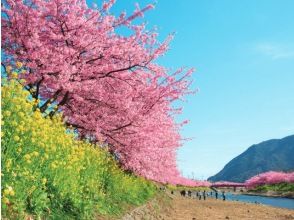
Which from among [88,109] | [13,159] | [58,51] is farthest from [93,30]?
[13,159]

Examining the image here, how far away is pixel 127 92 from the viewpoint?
13633 millimetres

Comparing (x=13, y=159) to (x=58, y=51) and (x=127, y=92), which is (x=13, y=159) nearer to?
(x=58, y=51)

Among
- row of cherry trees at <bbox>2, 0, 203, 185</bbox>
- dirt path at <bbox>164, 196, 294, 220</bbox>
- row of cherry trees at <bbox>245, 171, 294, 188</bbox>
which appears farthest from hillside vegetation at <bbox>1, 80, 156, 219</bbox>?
row of cherry trees at <bbox>245, 171, 294, 188</bbox>

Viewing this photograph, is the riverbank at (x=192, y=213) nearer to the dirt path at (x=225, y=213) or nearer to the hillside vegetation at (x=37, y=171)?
the dirt path at (x=225, y=213)

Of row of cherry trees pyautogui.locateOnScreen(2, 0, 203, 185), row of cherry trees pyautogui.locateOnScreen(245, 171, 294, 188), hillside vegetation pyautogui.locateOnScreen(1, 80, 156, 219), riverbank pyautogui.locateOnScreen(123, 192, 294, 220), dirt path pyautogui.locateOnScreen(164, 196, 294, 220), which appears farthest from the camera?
row of cherry trees pyautogui.locateOnScreen(245, 171, 294, 188)

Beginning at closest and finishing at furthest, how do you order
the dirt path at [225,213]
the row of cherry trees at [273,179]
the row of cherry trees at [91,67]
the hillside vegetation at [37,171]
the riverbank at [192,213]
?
1. the hillside vegetation at [37,171]
2. the row of cherry trees at [91,67]
3. the riverbank at [192,213]
4. the dirt path at [225,213]
5. the row of cherry trees at [273,179]

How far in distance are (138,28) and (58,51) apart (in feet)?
9.31

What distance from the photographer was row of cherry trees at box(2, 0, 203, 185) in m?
11.5

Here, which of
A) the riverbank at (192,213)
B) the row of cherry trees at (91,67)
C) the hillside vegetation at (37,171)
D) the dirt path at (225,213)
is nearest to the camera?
the hillside vegetation at (37,171)

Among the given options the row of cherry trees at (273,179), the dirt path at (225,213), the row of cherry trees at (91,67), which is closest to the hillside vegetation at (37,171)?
the row of cherry trees at (91,67)

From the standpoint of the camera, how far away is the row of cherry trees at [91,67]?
11.5 m

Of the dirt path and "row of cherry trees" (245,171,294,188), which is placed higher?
"row of cherry trees" (245,171,294,188)

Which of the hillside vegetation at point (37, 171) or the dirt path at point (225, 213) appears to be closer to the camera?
the hillside vegetation at point (37, 171)

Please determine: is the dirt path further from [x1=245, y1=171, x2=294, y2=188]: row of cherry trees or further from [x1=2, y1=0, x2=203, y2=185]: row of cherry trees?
[x1=245, y1=171, x2=294, y2=188]: row of cherry trees
